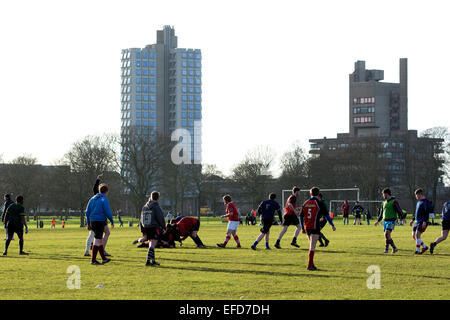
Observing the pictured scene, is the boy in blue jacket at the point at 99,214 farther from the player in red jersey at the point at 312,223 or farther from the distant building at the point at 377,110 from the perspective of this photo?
the distant building at the point at 377,110

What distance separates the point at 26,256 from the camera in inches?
975

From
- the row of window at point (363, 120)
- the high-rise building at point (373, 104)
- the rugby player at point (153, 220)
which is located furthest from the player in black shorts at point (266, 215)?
the row of window at point (363, 120)

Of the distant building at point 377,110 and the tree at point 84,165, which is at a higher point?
the distant building at point 377,110

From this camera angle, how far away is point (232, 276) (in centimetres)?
1705

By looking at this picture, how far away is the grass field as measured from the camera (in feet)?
45.4

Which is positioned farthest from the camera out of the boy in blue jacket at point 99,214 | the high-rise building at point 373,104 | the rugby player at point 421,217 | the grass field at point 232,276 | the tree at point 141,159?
the high-rise building at point 373,104

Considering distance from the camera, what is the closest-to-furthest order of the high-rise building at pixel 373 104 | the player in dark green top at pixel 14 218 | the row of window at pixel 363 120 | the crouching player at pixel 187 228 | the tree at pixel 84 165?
the player in dark green top at pixel 14 218
the crouching player at pixel 187 228
the tree at pixel 84 165
the high-rise building at pixel 373 104
the row of window at pixel 363 120

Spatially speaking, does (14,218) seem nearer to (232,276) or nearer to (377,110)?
(232,276)

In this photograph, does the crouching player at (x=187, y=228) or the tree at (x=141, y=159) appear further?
the tree at (x=141, y=159)

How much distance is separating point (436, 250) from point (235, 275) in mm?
11388

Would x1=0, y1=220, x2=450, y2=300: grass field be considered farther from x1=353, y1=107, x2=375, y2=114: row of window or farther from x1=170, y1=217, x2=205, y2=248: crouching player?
x1=353, y1=107, x2=375, y2=114: row of window

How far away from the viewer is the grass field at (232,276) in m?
13.8
